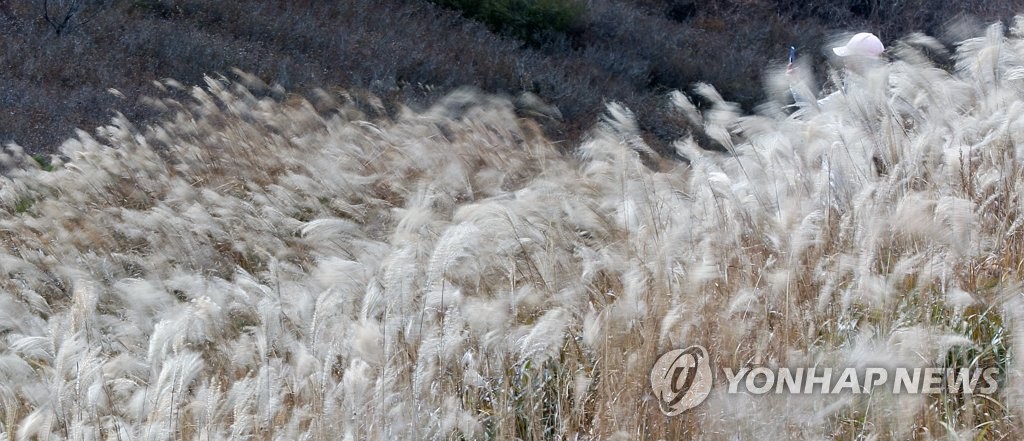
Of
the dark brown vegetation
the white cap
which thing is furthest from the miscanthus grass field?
the dark brown vegetation

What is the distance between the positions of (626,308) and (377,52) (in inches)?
526

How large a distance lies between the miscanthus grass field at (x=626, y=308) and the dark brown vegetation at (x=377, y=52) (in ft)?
24.0

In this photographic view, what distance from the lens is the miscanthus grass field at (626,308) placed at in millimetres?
2312

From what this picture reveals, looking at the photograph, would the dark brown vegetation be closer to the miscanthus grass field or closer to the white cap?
the white cap

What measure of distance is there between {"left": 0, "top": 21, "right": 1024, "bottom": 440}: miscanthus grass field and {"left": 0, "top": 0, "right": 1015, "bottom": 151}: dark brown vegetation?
7311 millimetres

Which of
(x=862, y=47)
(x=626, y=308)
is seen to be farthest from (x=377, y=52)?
(x=626, y=308)

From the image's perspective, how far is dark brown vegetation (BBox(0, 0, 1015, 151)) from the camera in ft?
40.2

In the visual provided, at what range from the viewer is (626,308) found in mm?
2525

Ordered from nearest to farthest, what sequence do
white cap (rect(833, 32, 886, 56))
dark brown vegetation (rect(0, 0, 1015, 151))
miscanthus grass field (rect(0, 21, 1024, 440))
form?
miscanthus grass field (rect(0, 21, 1024, 440)) < white cap (rect(833, 32, 886, 56)) < dark brown vegetation (rect(0, 0, 1015, 151))

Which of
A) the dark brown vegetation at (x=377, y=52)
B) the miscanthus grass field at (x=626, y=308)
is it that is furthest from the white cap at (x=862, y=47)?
the dark brown vegetation at (x=377, y=52)

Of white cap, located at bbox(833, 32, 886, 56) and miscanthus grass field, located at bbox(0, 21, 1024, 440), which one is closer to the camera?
miscanthus grass field, located at bbox(0, 21, 1024, 440)

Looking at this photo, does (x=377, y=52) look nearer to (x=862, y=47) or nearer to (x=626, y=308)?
(x=862, y=47)

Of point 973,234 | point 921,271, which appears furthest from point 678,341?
point 973,234

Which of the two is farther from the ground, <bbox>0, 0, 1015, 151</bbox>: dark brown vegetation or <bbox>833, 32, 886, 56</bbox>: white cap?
<bbox>833, 32, 886, 56</bbox>: white cap
